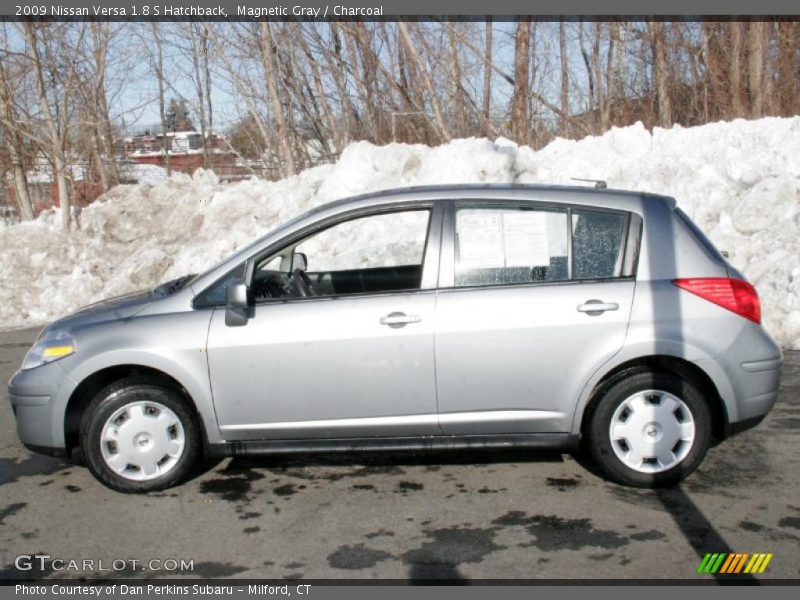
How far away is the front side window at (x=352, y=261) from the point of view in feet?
16.6

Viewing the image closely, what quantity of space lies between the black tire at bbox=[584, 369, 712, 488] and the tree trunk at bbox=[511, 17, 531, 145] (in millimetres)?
13350

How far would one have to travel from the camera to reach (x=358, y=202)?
15.8 feet

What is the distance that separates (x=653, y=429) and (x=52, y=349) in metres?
3.62

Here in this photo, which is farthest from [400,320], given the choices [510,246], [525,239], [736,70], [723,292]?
[736,70]

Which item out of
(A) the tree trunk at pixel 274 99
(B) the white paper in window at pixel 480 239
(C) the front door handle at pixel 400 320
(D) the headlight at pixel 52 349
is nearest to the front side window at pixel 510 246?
(B) the white paper in window at pixel 480 239

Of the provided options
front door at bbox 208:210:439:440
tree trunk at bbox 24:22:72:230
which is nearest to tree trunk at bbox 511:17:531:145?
tree trunk at bbox 24:22:72:230

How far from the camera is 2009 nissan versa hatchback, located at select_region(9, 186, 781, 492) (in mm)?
4469

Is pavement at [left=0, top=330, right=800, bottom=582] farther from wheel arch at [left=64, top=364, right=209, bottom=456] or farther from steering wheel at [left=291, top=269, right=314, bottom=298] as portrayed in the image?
steering wheel at [left=291, top=269, right=314, bottom=298]

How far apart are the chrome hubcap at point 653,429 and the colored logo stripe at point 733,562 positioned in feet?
2.78

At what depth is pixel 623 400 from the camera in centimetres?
450

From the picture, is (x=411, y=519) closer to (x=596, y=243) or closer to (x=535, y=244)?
(x=535, y=244)

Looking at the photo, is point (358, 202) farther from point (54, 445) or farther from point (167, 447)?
point (54, 445)

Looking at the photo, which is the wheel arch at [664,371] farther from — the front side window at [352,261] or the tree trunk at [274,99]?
the tree trunk at [274,99]

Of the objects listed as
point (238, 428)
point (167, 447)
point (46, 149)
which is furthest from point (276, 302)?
point (46, 149)
